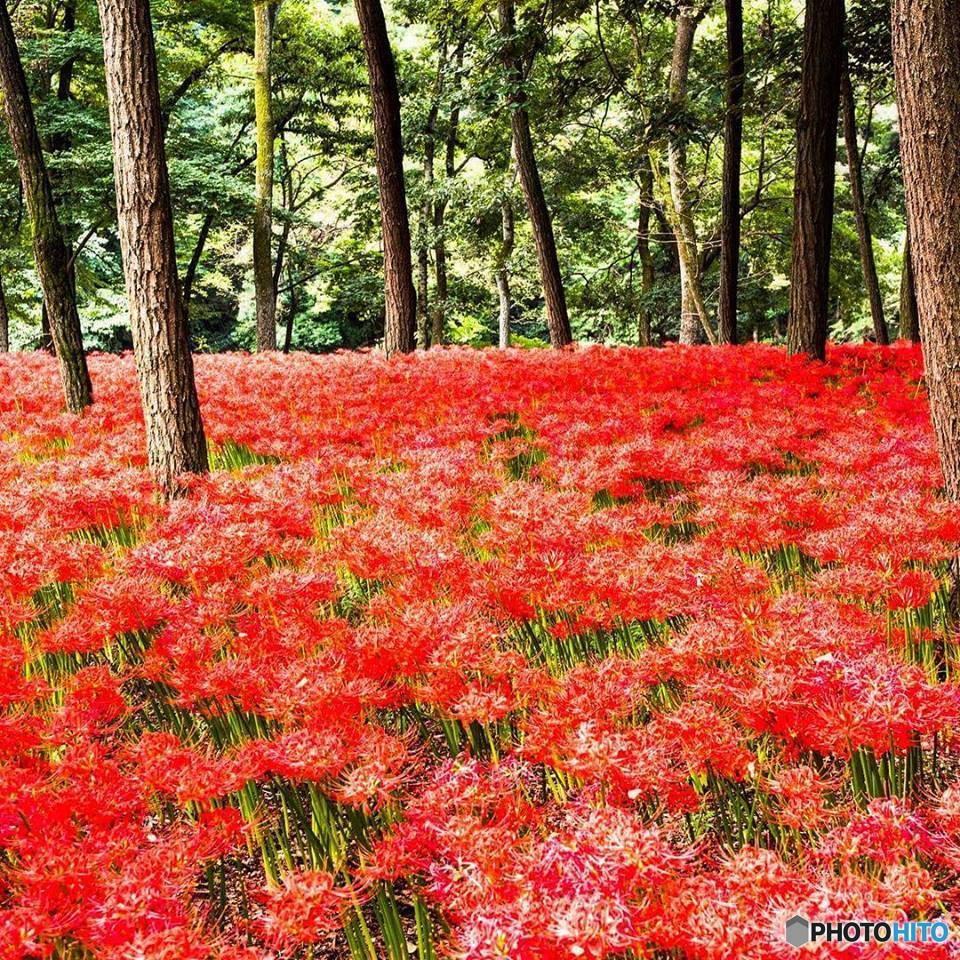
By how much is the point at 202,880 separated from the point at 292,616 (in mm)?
915

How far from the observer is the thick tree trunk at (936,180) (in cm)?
317

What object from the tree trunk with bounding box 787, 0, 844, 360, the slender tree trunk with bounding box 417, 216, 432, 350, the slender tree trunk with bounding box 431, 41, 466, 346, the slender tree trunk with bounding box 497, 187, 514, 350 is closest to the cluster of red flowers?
the tree trunk with bounding box 787, 0, 844, 360

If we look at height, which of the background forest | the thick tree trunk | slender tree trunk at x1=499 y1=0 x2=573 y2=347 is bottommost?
the thick tree trunk

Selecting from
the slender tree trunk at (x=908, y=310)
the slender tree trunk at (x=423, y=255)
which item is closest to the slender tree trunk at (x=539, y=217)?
the slender tree trunk at (x=908, y=310)

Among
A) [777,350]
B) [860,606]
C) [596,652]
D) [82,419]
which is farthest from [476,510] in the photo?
[777,350]

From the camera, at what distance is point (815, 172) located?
8.03 meters

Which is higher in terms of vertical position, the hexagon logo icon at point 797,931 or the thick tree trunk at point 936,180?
the thick tree trunk at point 936,180

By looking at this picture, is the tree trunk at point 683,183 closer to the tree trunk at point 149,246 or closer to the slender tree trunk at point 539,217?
the slender tree trunk at point 539,217

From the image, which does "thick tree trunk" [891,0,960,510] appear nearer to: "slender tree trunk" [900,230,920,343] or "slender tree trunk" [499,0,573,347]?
"slender tree trunk" [499,0,573,347]

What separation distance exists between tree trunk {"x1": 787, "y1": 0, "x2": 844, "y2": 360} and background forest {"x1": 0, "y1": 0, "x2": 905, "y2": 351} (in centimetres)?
84

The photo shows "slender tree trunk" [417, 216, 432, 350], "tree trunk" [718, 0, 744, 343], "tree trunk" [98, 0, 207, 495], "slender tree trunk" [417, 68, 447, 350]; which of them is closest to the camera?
"tree trunk" [98, 0, 207, 495]

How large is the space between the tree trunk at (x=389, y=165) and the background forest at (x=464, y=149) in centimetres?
117

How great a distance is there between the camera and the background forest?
10742 mm

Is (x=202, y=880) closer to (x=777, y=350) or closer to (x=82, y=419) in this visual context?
(x=82, y=419)
